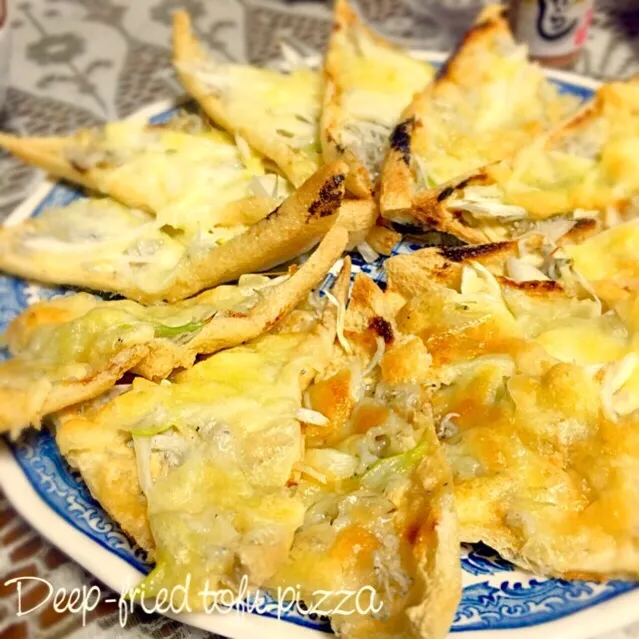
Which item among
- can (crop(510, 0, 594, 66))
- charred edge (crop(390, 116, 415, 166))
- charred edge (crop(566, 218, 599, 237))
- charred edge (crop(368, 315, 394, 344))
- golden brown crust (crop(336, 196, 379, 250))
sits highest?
can (crop(510, 0, 594, 66))

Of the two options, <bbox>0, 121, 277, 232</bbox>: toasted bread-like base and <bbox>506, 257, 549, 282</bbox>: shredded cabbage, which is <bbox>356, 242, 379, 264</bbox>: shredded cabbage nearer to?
<bbox>0, 121, 277, 232</bbox>: toasted bread-like base

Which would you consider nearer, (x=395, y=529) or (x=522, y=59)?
(x=395, y=529)

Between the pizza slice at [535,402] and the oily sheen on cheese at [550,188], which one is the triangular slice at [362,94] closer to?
the oily sheen on cheese at [550,188]

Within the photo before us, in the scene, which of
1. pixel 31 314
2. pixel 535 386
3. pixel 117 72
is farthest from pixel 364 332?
pixel 117 72

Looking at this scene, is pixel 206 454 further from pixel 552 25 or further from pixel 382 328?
pixel 552 25

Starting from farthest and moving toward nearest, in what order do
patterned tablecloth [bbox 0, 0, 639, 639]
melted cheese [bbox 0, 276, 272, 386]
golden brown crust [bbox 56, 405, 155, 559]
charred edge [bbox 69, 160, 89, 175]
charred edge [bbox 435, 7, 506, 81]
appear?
patterned tablecloth [bbox 0, 0, 639, 639] → charred edge [bbox 435, 7, 506, 81] → charred edge [bbox 69, 160, 89, 175] → melted cheese [bbox 0, 276, 272, 386] → golden brown crust [bbox 56, 405, 155, 559]

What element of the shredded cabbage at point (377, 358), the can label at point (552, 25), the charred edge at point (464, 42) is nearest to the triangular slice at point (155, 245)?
the shredded cabbage at point (377, 358)

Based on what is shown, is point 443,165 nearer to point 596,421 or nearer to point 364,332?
point 364,332

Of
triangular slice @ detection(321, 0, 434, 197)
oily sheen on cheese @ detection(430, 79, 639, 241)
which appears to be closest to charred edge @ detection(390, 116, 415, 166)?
triangular slice @ detection(321, 0, 434, 197)
